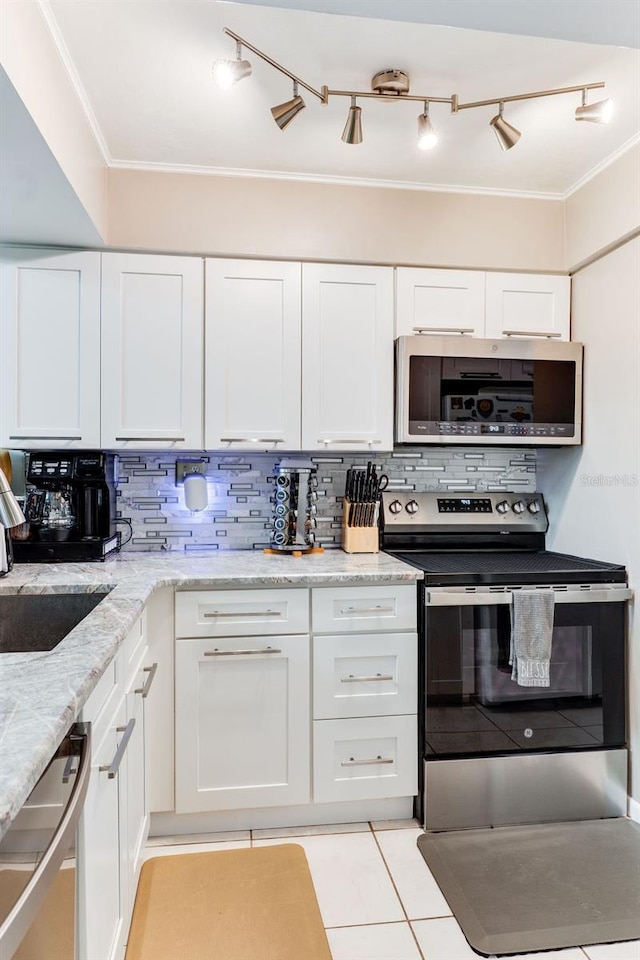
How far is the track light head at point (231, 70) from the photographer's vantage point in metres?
1.68

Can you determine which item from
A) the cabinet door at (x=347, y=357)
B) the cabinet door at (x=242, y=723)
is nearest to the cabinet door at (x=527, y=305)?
the cabinet door at (x=347, y=357)

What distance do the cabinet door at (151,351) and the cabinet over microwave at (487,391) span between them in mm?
901

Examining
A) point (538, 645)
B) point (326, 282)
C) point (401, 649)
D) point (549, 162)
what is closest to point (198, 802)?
point (401, 649)

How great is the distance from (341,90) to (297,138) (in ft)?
1.07

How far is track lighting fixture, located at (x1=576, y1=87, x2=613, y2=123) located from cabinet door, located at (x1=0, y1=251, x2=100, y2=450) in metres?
1.85

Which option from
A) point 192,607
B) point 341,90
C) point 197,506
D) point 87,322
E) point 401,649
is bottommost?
point 401,649

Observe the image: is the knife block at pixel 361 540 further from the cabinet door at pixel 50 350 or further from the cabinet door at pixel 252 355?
the cabinet door at pixel 50 350

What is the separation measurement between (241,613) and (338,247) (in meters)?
1.59

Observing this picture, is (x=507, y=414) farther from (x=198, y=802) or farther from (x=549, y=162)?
(x=198, y=802)

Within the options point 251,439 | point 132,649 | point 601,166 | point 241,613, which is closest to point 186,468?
point 251,439

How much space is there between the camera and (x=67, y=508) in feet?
8.20

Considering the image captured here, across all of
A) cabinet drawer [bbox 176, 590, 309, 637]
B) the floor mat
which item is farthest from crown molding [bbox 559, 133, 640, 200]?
the floor mat

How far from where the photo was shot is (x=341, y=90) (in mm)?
1937

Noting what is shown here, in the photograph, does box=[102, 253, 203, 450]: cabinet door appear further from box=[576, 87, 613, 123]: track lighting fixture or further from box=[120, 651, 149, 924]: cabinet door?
box=[576, 87, 613, 123]: track lighting fixture
